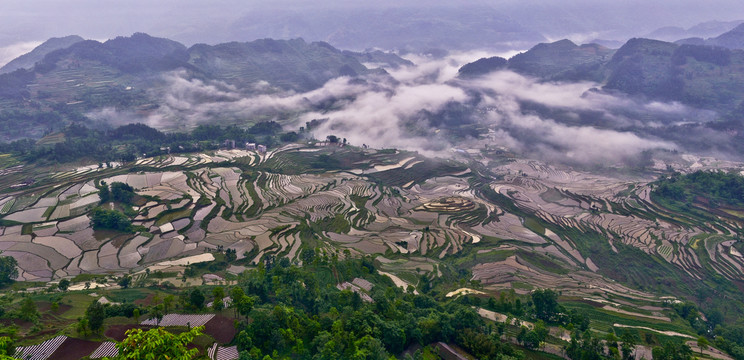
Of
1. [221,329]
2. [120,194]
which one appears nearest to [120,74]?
[120,194]

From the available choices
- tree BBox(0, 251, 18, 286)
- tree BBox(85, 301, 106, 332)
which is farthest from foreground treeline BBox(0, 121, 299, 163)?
tree BBox(85, 301, 106, 332)

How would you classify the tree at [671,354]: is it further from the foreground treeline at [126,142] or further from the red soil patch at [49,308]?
the foreground treeline at [126,142]

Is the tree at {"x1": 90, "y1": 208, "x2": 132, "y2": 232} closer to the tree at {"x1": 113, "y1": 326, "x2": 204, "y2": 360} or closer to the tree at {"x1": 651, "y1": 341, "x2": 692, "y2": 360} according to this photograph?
the tree at {"x1": 113, "y1": 326, "x2": 204, "y2": 360}

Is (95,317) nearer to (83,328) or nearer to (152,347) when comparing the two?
(83,328)

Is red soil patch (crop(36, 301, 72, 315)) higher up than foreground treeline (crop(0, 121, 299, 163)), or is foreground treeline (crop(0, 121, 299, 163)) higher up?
foreground treeline (crop(0, 121, 299, 163))

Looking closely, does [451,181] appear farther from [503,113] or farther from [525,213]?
[503,113]
